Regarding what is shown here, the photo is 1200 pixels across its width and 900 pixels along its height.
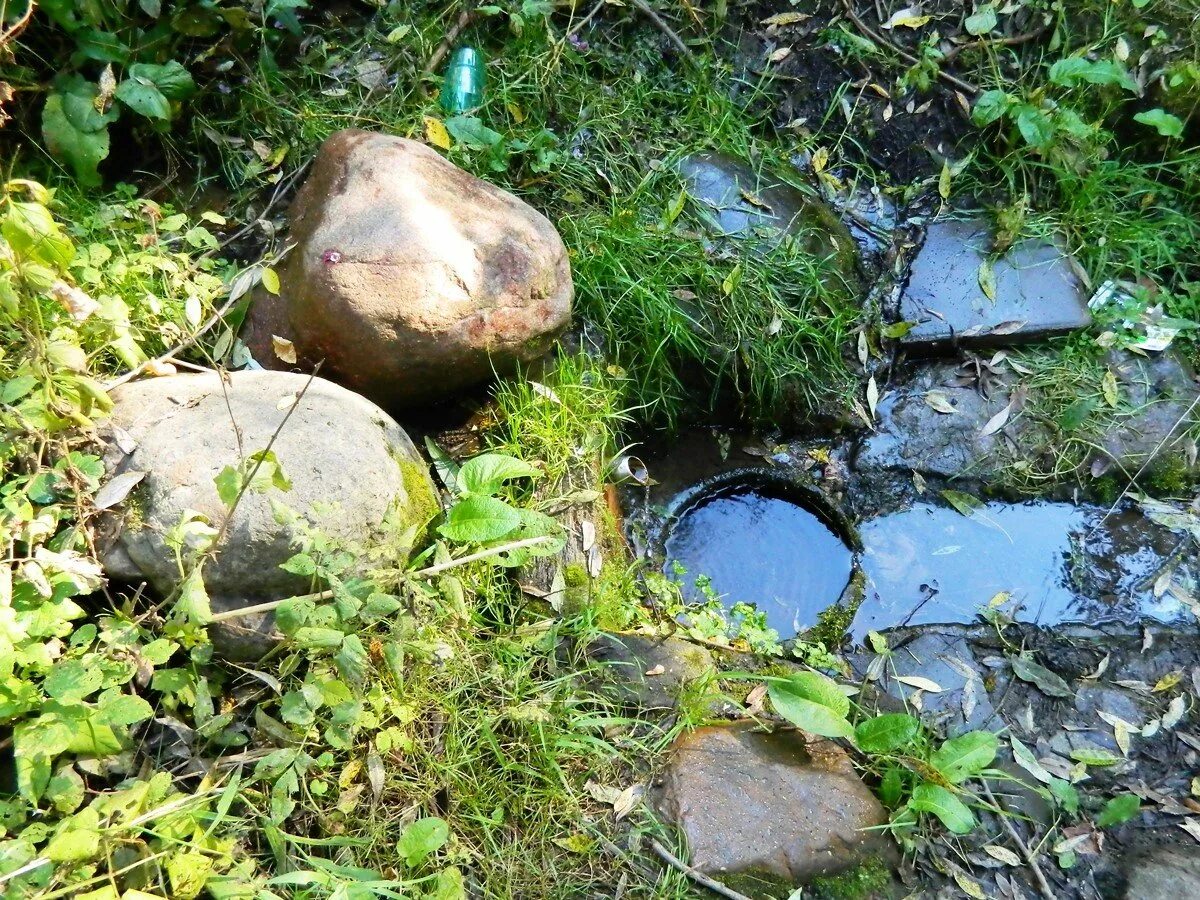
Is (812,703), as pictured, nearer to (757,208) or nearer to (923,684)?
(923,684)

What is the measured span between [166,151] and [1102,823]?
12.8 ft

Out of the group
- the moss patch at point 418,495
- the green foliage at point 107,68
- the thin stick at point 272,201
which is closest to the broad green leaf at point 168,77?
the green foliage at point 107,68

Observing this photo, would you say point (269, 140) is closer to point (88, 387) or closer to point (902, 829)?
point (88, 387)

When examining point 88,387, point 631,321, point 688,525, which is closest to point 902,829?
point 688,525

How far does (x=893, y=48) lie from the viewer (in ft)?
12.7

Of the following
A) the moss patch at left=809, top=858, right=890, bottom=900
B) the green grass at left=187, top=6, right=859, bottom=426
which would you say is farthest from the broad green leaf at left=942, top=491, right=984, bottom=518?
the moss patch at left=809, top=858, right=890, bottom=900

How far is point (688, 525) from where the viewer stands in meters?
3.28

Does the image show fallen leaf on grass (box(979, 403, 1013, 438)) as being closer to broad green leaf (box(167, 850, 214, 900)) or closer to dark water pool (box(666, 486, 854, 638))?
dark water pool (box(666, 486, 854, 638))

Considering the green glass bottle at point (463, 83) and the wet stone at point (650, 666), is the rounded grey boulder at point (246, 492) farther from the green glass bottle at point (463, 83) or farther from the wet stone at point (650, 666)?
the green glass bottle at point (463, 83)

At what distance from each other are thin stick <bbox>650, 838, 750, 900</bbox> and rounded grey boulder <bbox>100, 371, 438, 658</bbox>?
1.06 meters

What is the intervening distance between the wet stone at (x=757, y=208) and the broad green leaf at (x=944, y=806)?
2083mm

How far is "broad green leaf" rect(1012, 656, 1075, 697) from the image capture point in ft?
9.29

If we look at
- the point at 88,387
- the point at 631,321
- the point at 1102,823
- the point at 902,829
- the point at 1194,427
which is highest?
the point at 88,387

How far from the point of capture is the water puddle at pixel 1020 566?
3066 millimetres
